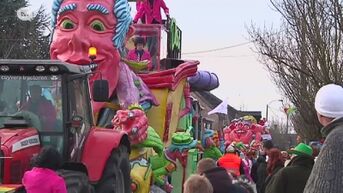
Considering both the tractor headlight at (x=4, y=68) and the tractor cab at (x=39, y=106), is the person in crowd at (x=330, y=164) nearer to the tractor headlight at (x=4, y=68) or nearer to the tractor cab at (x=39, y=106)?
the tractor cab at (x=39, y=106)

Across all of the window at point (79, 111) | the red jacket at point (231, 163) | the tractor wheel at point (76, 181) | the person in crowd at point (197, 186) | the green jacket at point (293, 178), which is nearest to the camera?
the person in crowd at point (197, 186)

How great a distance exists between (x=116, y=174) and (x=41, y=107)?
164cm

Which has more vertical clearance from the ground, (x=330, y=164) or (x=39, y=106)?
(x=330, y=164)

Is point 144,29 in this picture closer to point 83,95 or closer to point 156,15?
point 156,15

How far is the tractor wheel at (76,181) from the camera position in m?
7.84

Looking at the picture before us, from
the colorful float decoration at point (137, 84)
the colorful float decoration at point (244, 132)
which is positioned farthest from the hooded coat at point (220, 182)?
the colorful float decoration at point (244, 132)

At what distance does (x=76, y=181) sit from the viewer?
26.5ft

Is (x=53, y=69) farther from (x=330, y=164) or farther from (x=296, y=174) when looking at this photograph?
(x=330, y=164)

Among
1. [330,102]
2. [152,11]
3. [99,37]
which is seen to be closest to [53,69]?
[330,102]

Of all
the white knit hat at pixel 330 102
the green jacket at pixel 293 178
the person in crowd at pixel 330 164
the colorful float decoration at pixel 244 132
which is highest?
the white knit hat at pixel 330 102

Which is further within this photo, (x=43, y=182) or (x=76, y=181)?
(x=76, y=181)

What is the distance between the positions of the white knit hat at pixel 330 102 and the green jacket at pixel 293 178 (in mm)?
3360

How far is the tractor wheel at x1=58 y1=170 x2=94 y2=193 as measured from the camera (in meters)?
7.84

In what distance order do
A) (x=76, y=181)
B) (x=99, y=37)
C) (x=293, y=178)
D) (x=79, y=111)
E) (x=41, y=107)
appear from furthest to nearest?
(x=99, y=37), (x=79, y=111), (x=41, y=107), (x=76, y=181), (x=293, y=178)
